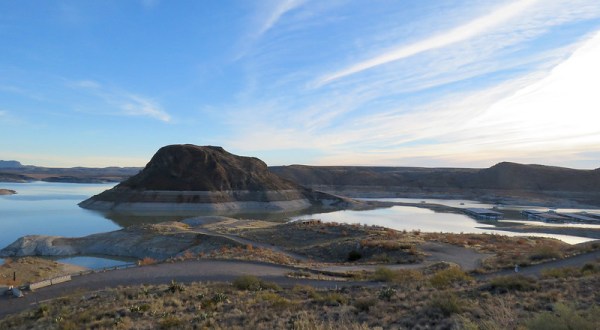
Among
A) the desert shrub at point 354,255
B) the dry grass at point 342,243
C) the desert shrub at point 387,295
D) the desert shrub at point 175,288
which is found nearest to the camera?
the desert shrub at point 387,295

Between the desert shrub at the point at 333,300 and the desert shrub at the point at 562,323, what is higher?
the desert shrub at the point at 562,323

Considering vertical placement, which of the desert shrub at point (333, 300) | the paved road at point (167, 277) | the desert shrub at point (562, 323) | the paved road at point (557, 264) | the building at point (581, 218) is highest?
the desert shrub at point (562, 323)

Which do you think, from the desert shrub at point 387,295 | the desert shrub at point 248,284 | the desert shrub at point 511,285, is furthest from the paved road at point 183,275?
the desert shrub at point 511,285

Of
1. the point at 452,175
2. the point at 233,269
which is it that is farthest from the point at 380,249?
the point at 452,175

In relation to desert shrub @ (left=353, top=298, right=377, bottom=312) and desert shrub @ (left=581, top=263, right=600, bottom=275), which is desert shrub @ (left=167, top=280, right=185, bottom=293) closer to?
desert shrub @ (left=353, top=298, right=377, bottom=312)

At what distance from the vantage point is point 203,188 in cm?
9719

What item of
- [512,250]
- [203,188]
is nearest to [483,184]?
[203,188]

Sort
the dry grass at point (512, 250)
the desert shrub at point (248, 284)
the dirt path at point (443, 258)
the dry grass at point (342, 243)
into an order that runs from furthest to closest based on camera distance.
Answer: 1. the dry grass at point (342, 243)
2. the dirt path at point (443, 258)
3. the dry grass at point (512, 250)
4. the desert shrub at point (248, 284)

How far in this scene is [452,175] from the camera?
16588 cm

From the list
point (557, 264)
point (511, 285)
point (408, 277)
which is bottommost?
point (408, 277)

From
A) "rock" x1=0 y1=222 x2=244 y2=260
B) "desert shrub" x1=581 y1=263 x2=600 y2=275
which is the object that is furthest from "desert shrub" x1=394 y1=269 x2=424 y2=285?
"rock" x1=0 y1=222 x2=244 y2=260

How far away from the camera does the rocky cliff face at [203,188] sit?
3578 inches

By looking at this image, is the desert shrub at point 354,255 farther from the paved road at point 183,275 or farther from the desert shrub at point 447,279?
the desert shrub at point 447,279

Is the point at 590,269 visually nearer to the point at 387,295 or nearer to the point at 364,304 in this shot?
the point at 387,295
